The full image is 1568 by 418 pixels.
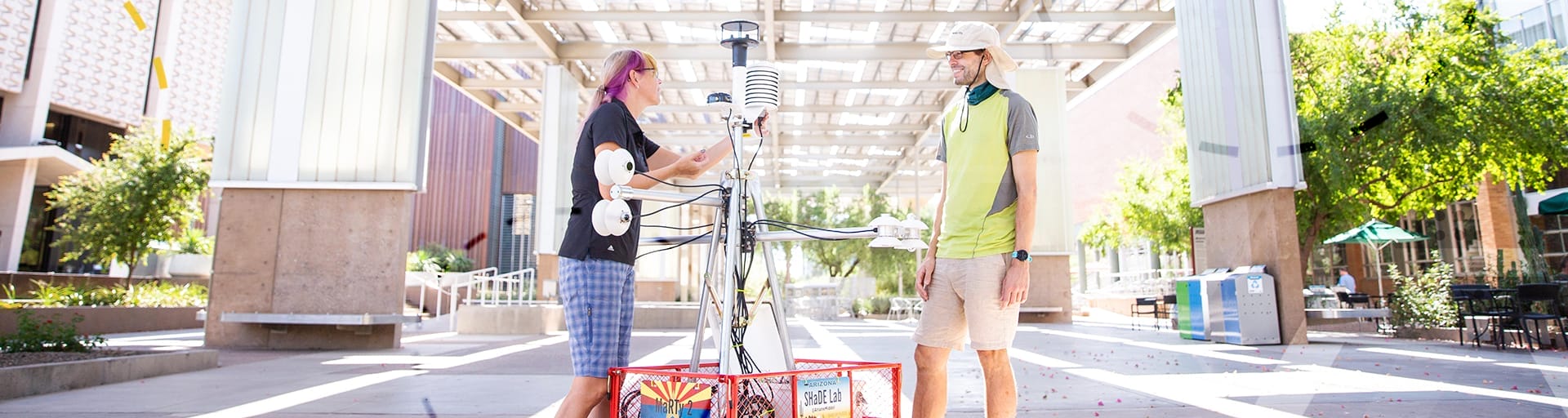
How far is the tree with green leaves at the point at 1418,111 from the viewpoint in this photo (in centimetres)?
900

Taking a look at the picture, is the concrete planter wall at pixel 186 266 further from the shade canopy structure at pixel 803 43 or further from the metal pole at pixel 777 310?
the metal pole at pixel 777 310

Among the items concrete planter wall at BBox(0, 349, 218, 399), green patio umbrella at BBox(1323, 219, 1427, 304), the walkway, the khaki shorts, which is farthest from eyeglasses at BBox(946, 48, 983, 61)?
green patio umbrella at BBox(1323, 219, 1427, 304)

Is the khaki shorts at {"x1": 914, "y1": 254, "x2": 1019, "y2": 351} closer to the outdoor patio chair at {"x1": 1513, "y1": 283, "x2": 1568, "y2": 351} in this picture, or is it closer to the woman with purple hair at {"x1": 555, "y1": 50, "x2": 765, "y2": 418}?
the woman with purple hair at {"x1": 555, "y1": 50, "x2": 765, "y2": 418}

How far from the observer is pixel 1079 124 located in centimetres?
3484

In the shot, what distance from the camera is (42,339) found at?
188 inches

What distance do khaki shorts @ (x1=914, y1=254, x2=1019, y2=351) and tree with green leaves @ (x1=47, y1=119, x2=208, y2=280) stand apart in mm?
13965

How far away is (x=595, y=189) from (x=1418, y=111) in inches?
409

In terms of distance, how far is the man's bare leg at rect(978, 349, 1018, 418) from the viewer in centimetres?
227

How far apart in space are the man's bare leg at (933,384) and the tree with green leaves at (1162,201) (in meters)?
12.3

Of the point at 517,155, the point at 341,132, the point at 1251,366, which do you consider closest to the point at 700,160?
the point at 1251,366

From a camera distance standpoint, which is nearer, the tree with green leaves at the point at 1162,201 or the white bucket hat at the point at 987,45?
the white bucket hat at the point at 987,45

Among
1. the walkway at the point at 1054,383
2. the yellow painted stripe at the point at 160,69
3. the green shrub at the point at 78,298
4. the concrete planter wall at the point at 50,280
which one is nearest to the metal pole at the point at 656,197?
the walkway at the point at 1054,383

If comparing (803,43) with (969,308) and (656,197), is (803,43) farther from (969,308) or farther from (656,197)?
(656,197)

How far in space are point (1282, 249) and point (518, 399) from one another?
288 inches
